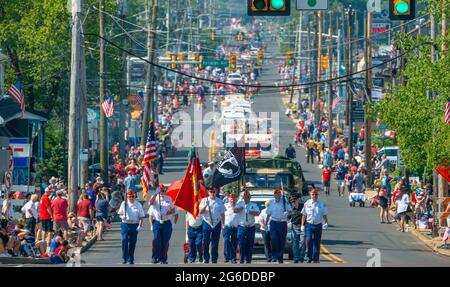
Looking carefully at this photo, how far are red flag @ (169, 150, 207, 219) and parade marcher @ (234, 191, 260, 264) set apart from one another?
3.03ft

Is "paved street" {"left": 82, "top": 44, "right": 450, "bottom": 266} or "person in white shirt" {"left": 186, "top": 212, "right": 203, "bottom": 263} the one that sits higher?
"person in white shirt" {"left": 186, "top": 212, "right": 203, "bottom": 263}

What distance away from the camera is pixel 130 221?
28.5 m

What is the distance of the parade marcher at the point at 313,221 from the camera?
28.8m

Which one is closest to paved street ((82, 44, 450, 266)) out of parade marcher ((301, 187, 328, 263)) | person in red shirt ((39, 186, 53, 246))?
parade marcher ((301, 187, 328, 263))

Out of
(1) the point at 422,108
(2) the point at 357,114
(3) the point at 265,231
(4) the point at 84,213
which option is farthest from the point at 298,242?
(2) the point at 357,114

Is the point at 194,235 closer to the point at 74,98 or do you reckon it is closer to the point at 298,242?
the point at 298,242

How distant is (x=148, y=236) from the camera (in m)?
39.5

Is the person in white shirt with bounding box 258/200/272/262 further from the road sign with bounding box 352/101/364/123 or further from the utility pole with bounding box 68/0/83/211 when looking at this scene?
the road sign with bounding box 352/101/364/123

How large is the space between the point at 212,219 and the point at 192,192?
97cm

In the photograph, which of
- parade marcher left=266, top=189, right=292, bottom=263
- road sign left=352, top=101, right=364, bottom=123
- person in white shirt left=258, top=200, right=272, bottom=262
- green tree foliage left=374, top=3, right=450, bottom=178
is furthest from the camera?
road sign left=352, top=101, right=364, bottom=123

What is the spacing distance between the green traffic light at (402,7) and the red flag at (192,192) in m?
5.77

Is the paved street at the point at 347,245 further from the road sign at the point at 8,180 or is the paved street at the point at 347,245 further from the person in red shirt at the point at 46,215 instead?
the road sign at the point at 8,180

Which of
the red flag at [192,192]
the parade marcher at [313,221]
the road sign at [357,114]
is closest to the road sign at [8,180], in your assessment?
the red flag at [192,192]

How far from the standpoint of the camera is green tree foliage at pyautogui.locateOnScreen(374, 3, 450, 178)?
38.7 m
